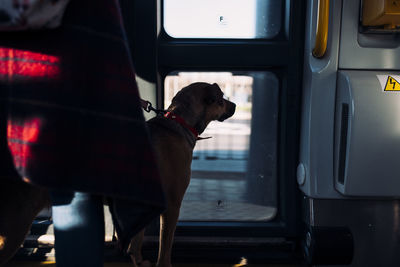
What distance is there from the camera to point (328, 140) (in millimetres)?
1796

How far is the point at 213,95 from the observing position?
6.65ft

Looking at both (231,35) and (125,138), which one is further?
(231,35)

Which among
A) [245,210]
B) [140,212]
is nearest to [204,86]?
[245,210]

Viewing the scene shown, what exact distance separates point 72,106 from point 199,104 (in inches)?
46.3

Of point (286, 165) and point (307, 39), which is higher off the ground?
point (307, 39)

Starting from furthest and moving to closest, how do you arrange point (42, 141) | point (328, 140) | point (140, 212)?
point (328, 140)
point (140, 212)
point (42, 141)

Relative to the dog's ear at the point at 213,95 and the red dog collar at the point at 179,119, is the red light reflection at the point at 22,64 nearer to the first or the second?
the red dog collar at the point at 179,119

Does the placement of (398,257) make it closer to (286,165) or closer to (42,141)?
(286,165)

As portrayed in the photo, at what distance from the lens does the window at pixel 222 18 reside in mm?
1968

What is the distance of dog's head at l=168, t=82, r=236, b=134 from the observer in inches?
76.2

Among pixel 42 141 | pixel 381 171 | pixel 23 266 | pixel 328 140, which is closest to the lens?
pixel 42 141

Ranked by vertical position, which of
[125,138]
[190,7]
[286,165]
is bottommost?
[286,165]

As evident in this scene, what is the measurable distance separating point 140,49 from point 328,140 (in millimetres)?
991

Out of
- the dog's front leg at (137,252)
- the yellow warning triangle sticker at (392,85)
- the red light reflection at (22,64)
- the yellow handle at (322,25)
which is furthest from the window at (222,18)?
the red light reflection at (22,64)
